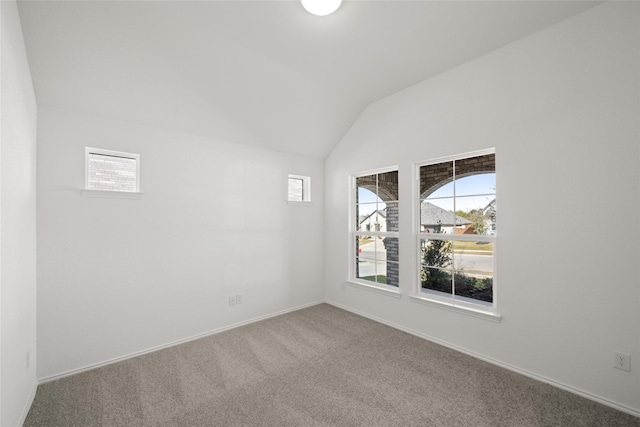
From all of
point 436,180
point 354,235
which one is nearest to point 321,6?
point 436,180

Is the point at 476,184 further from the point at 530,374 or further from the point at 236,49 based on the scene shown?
the point at 236,49

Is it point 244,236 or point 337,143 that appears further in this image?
point 337,143

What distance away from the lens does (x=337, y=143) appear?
14.2 feet

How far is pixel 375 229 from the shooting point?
3.94 meters

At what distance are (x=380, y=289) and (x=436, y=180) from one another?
1583mm

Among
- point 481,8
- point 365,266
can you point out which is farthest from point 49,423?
point 481,8

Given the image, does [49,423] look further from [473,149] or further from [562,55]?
[562,55]

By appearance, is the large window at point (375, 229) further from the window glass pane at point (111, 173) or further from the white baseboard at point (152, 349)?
the window glass pane at point (111, 173)

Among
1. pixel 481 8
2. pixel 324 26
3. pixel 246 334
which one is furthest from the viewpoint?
pixel 246 334

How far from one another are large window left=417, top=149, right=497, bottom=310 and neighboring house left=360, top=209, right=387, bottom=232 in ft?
A: 1.93

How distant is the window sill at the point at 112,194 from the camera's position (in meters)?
2.57

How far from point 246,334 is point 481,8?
12.9ft

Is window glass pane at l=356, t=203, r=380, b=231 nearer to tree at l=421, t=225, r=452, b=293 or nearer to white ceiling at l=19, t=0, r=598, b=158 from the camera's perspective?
tree at l=421, t=225, r=452, b=293

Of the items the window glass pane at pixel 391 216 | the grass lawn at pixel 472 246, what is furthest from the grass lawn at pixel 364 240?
the grass lawn at pixel 472 246
